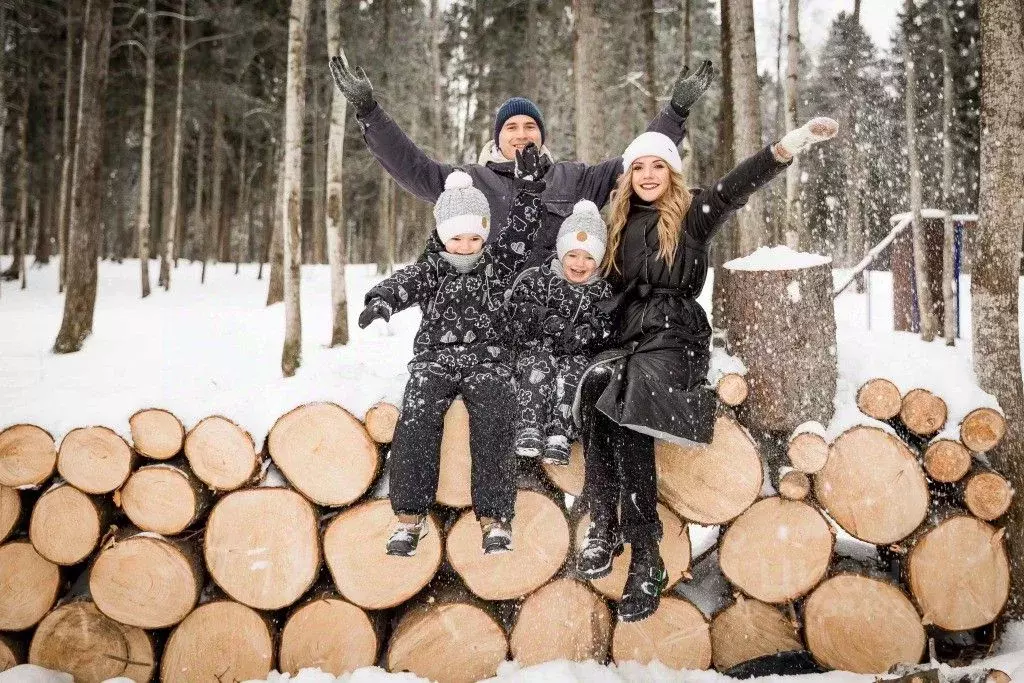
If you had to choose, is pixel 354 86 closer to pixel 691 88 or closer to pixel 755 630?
pixel 691 88

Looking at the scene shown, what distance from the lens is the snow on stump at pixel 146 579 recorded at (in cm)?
242

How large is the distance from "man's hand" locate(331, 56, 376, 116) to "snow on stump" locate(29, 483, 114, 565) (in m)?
2.20

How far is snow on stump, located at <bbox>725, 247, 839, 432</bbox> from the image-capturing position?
240 centimetres

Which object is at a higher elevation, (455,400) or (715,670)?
(455,400)

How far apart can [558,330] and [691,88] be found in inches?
59.0

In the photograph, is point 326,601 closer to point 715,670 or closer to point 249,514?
point 249,514

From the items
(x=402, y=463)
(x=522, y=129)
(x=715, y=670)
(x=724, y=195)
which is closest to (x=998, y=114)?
(x=724, y=195)

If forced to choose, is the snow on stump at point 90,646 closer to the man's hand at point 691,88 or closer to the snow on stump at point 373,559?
the snow on stump at point 373,559

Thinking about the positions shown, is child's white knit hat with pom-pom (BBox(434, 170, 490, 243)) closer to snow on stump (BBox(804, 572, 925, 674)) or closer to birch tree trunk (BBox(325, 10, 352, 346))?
snow on stump (BBox(804, 572, 925, 674))

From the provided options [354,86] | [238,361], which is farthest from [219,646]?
[238,361]

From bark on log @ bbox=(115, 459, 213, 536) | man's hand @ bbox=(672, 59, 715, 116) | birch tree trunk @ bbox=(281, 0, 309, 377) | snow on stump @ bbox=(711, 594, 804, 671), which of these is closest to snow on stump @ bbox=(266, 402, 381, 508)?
bark on log @ bbox=(115, 459, 213, 536)

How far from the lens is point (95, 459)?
2.43 meters

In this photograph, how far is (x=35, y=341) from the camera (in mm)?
8570

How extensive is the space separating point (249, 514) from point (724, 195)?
248cm
